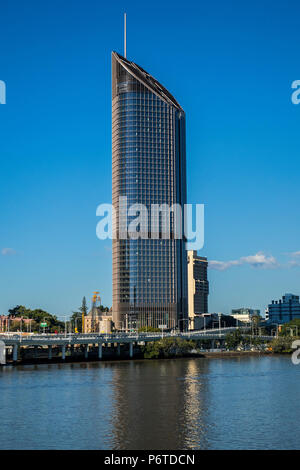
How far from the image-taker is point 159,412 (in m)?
86.9

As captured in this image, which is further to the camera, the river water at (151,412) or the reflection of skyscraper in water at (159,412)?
the river water at (151,412)

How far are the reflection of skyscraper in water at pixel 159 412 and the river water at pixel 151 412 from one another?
11 cm

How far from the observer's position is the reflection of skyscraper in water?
222ft

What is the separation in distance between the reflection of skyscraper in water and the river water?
111 millimetres

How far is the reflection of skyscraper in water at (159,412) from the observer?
222 ft

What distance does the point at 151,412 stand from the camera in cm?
8700

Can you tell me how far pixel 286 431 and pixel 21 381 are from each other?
75532 millimetres

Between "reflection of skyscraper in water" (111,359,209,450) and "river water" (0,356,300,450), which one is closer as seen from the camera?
"reflection of skyscraper in water" (111,359,209,450)

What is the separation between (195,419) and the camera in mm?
81000

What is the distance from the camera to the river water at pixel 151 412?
68.2 metres

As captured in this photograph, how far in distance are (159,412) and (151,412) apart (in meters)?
1.14
